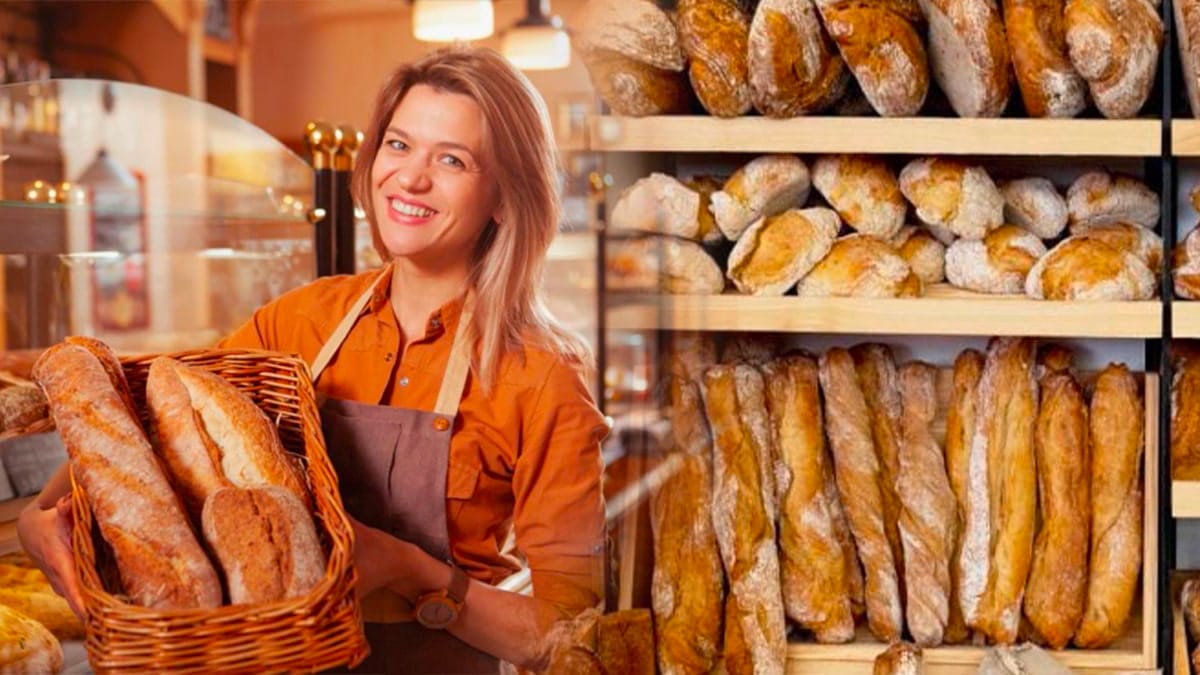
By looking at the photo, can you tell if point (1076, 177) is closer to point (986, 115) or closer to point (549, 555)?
point (986, 115)

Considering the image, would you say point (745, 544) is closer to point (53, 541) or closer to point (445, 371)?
point (445, 371)

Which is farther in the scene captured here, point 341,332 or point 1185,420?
point 1185,420

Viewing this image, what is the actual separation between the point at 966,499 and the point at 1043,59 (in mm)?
560

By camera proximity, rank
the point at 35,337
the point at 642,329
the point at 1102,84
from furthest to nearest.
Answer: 1. the point at 1102,84
2. the point at 642,329
3. the point at 35,337

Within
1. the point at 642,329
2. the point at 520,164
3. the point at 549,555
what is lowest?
the point at 549,555

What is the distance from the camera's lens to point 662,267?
155 cm

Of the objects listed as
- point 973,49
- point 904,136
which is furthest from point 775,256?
point 973,49

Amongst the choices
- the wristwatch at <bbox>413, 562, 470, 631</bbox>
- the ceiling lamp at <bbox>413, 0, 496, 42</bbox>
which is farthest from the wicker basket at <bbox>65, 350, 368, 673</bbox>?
the ceiling lamp at <bbox>413, 0, 496, 42</bbox>

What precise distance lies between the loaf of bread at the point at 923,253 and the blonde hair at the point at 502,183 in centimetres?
71

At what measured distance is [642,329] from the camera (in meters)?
1.41

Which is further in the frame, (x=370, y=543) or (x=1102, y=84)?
(x=1102, y=84)

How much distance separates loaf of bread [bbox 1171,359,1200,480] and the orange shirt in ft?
2.82

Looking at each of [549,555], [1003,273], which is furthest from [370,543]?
[1003,273]

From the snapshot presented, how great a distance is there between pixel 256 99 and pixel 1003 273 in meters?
0.94
